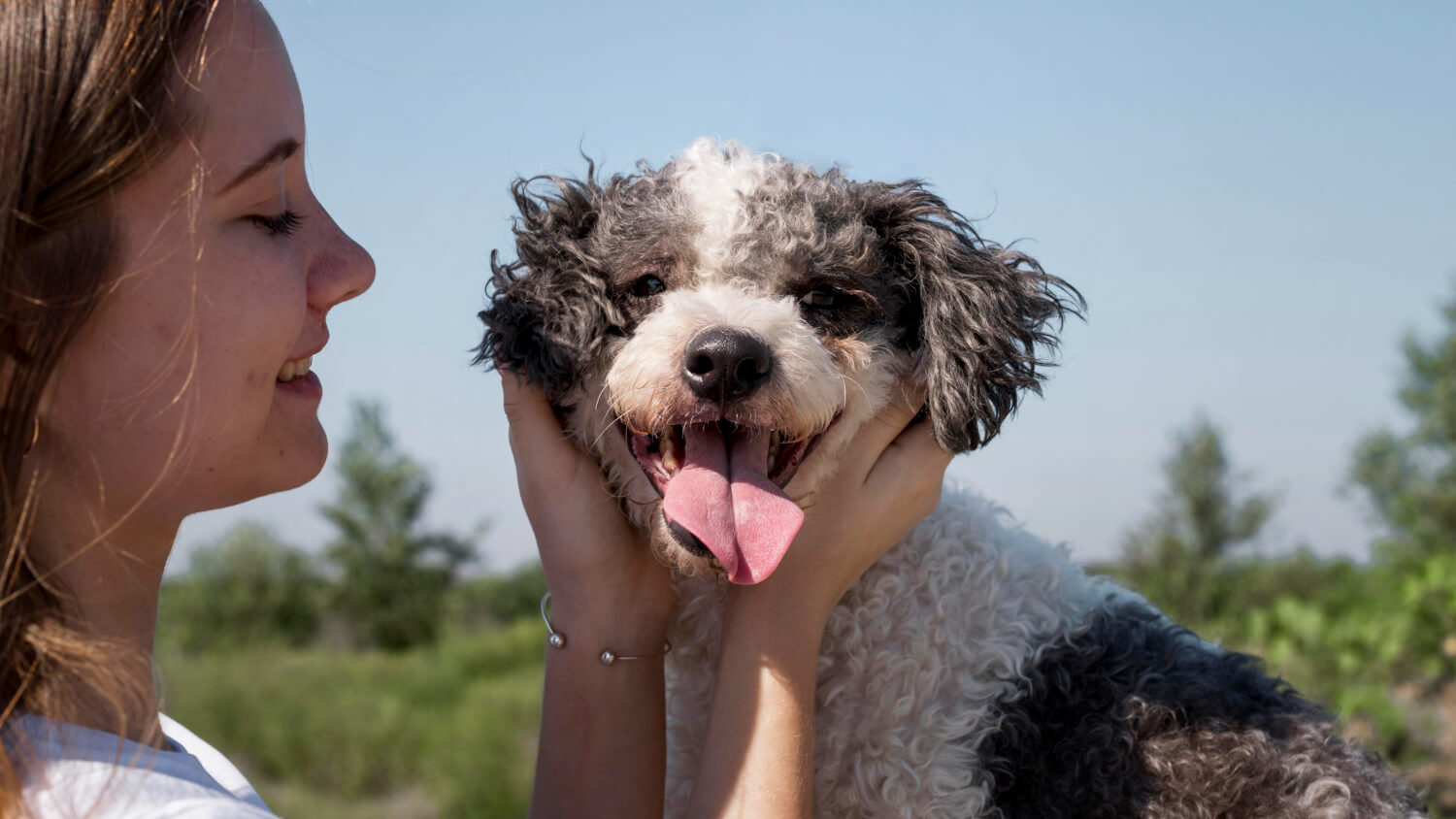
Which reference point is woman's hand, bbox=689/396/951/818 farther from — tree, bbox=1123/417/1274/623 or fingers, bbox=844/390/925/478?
tree, bbox=1123/417/1274/623

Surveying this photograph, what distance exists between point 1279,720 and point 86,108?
274 cm

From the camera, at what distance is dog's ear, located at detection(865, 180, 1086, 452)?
260 cm

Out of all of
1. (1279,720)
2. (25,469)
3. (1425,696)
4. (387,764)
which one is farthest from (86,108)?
(387,764)

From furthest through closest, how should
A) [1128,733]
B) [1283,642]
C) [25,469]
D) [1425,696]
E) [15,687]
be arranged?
[1283,642] → [1425,696] → [1128,733] → [25,469] → [15,687]

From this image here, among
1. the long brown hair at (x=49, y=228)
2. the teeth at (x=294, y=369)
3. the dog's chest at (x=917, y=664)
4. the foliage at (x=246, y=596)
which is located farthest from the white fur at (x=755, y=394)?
the foliage at (x=246, y=596)

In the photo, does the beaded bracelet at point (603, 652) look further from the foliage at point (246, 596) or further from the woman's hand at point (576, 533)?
the foliage at point (246, 596)

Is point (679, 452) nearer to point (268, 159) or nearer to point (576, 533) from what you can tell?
point (576, 533)

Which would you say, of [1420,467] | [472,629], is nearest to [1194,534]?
[1420,467]

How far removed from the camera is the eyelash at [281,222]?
1826 mm

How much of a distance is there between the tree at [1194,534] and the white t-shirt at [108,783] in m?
12.1

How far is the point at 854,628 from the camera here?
269cm

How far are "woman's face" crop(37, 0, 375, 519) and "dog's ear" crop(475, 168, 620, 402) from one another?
71 cm

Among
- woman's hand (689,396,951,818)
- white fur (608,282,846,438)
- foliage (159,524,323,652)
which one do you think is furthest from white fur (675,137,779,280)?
foliage (159,524,323,652)

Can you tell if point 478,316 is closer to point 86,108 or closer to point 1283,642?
point 86,108
